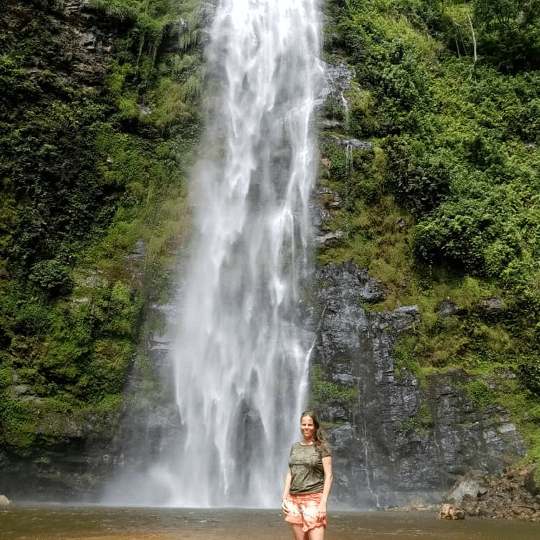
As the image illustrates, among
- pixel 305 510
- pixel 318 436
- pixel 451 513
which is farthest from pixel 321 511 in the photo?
pixel 451 513

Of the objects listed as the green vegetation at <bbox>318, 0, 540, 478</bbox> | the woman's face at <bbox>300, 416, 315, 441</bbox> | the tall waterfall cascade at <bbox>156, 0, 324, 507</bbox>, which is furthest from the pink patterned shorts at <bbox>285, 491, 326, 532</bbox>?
the green vegetation at <bbox>318, 0, 540, 478</bbox>

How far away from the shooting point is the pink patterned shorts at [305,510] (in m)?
4.31

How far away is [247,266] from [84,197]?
18.2ft

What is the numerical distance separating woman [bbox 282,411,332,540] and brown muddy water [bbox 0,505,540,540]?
3432mm

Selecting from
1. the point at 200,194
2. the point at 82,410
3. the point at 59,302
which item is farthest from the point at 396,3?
the point at 82,410

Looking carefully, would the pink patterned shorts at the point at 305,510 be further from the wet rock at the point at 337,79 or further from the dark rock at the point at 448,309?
the wet rock at the point at 337,79

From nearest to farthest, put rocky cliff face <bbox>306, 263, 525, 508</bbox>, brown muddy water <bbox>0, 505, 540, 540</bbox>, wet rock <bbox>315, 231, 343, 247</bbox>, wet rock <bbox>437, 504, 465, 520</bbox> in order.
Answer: brown muddy water <bbox>0, 505, 540, 540</bbox> < wet rock <bbox>437, 504, 465, 520</bbox> < rocky cliff face <bbox>306, 263, 525, 508</bbox> < wet rock <bbox>315, 231, 343, 247</bbox>

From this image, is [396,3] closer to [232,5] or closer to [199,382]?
[232,5]

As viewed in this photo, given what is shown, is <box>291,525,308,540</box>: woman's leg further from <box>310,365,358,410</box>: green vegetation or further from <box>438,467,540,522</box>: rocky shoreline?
<box>310,365,358,410</box>: green vegetation

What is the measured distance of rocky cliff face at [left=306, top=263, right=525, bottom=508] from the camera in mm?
13633

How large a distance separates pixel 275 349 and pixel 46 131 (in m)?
9.82

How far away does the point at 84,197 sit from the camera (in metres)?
17.6

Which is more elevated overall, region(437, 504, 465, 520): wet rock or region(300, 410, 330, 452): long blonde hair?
region(300, 410, 330, 452): long blonde hair

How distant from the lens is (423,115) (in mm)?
21328
